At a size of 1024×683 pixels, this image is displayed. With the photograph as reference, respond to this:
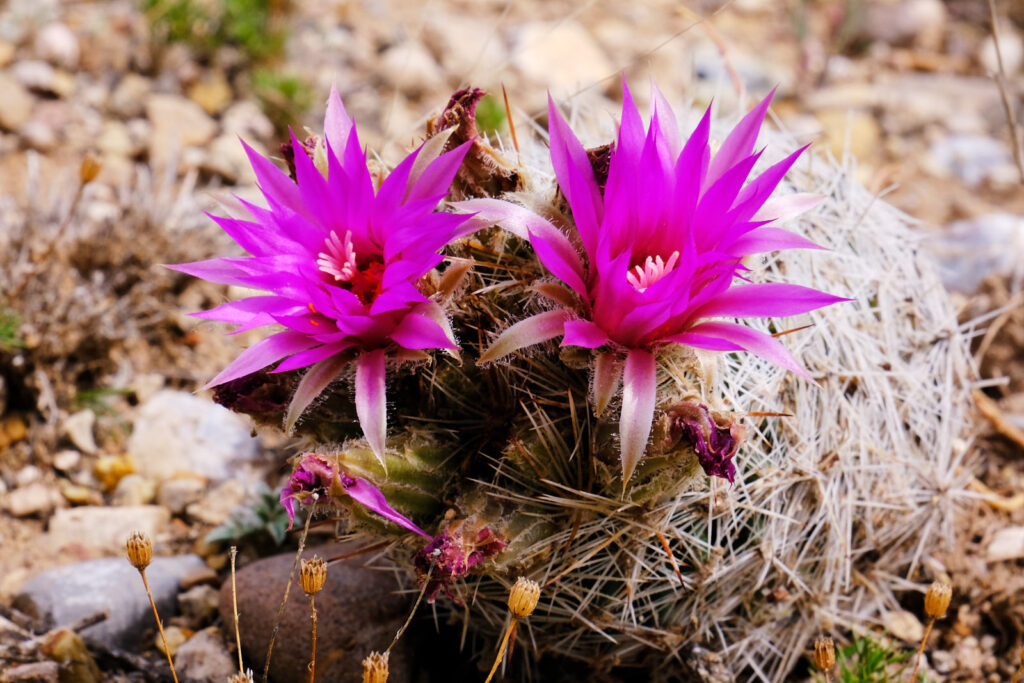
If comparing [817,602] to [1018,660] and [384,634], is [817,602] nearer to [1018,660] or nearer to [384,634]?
[1018,660]

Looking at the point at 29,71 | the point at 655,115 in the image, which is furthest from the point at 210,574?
the point at 29,71

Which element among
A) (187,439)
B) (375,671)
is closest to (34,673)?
(375,671)

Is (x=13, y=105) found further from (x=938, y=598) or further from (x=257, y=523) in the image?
(x=938, y=598)

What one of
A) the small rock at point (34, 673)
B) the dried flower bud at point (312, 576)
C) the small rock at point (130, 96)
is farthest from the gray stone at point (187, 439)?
→ the small rock at point (130, 96)

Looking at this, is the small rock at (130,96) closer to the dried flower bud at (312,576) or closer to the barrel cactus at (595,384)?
the barrel cactus at (595,384)

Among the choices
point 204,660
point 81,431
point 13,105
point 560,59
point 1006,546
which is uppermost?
point 560,59
